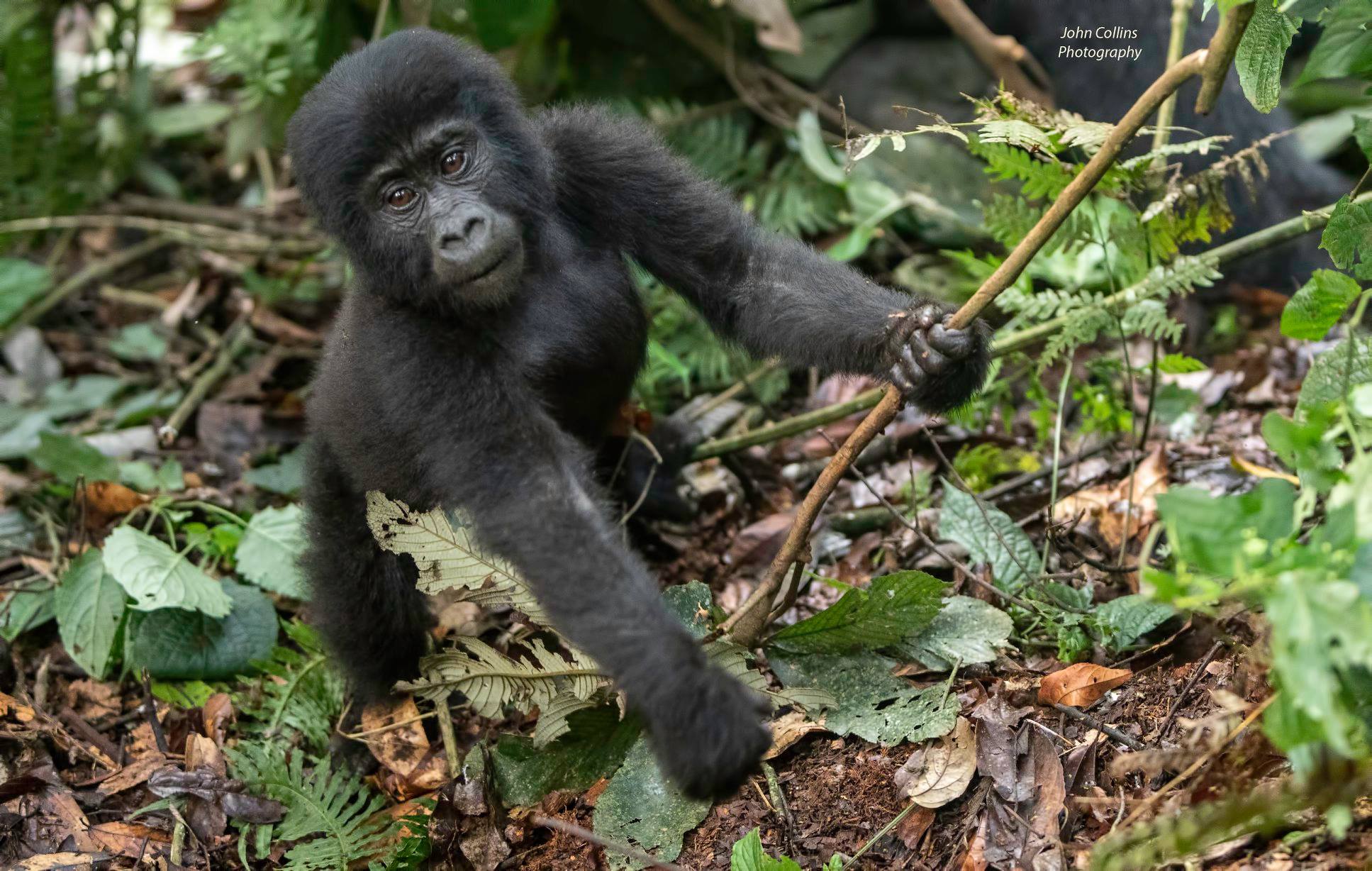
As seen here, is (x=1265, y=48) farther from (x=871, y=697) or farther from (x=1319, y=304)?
(x=871, y=697)

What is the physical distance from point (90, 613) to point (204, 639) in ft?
1.41

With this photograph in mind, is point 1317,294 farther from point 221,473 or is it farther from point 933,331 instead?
point 221,473

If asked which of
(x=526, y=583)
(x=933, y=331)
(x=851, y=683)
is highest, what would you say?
(x=933, y=331)

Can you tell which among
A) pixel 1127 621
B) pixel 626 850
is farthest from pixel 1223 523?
pixel 626 850

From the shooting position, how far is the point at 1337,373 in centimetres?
313

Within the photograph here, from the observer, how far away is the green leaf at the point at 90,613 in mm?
4543

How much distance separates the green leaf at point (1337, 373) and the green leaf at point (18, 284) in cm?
643

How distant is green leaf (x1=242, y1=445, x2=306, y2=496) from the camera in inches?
216

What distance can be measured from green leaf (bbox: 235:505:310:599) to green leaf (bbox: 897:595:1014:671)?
2.51 metres

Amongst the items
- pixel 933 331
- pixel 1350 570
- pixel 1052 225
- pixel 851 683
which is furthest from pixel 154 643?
pixel 1350 570

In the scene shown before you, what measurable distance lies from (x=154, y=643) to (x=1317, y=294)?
164 inches

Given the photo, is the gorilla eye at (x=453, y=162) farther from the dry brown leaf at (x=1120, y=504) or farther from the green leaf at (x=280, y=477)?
the dry brown leaf at (x=1120, y=504)

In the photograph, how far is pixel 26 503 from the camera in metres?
5.45

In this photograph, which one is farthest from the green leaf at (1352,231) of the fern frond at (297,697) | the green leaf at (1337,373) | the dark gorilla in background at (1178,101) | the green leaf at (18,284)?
the green leaf at (18,284)
